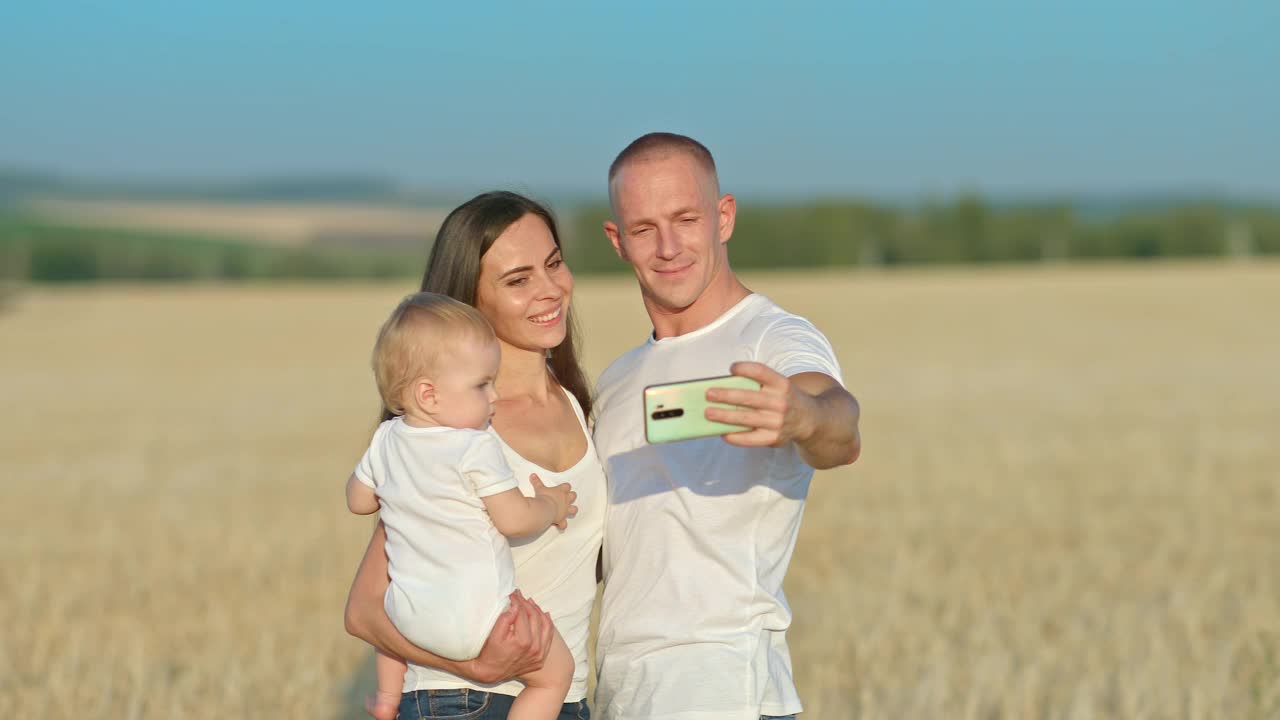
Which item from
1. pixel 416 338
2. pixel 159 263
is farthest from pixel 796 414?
pixel 159 263

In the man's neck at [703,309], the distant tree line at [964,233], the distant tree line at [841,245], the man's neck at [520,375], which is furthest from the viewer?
the distant tree line at [964,233]

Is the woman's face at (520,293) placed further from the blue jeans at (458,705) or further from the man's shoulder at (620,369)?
the blue jeans at (458,705)

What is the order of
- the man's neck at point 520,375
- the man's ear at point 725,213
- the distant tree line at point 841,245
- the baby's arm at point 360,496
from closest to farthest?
the baby's arm at point 360,496 < the man's ear at point 725,213 < the man's neck at point 520,375 < the distant tree line at point 841,245

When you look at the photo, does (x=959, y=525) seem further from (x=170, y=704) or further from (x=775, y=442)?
(x=775, y=442)

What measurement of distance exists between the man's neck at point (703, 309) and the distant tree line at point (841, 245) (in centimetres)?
4887

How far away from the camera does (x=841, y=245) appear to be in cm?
6234

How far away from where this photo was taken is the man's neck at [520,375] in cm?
371

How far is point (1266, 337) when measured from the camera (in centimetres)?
3045

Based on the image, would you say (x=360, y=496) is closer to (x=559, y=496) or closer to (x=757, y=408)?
(x=559, y=496)

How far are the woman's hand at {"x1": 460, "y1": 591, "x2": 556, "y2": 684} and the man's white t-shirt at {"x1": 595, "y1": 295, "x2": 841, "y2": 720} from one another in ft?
0.76

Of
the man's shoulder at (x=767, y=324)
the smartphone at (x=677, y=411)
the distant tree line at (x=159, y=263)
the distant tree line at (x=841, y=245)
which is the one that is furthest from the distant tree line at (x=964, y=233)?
the smartphone at (x=677, y=411)

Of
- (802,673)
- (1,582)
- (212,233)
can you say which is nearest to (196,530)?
(1,582)

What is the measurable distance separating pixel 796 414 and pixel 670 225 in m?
0.82

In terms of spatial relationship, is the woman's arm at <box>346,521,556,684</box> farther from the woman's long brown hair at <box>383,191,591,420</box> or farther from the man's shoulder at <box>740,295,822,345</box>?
the man's shoulder at <box>740,295,822,345</box>
